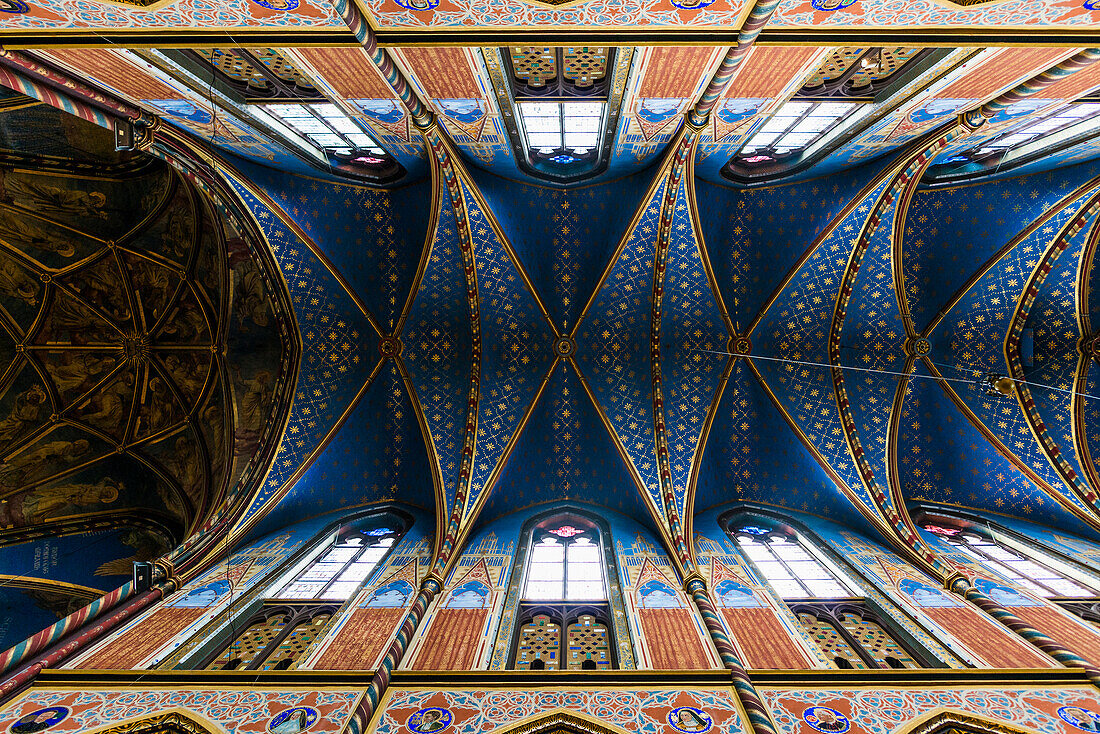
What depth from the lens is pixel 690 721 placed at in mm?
5094

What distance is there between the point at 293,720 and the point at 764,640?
5.77m

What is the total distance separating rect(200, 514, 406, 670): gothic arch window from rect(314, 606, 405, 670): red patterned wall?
1.41 ft

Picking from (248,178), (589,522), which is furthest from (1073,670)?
(248,178)

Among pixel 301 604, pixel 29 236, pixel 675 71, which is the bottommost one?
pixel 301 604

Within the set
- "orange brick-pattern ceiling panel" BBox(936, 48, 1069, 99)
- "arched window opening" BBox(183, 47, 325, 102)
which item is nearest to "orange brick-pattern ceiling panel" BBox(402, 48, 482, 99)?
"arched window opening" BBox(183, 47, 325, 102)

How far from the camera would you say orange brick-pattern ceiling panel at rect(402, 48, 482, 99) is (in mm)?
6426

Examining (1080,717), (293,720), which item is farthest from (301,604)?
(1080,717)

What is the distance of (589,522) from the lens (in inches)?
456

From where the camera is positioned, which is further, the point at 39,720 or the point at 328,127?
the point at 328,127

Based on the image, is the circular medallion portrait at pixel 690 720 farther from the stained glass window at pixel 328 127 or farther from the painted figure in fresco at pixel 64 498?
the painted figure in fresco at pixel 64 498

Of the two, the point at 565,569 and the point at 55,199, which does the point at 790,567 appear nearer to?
the point at 565,569

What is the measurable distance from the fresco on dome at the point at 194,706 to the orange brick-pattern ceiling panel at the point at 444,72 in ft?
25.2

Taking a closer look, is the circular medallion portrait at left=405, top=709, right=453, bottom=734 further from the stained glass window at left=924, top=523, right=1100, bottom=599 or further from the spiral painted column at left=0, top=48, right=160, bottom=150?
the stained glass window at left=924, top=523, right=1100, bottom=599

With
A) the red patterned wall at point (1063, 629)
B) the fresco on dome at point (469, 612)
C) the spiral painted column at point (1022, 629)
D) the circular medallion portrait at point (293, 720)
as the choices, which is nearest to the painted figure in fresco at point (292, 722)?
the circular medallion portrait at point (293, 720)
